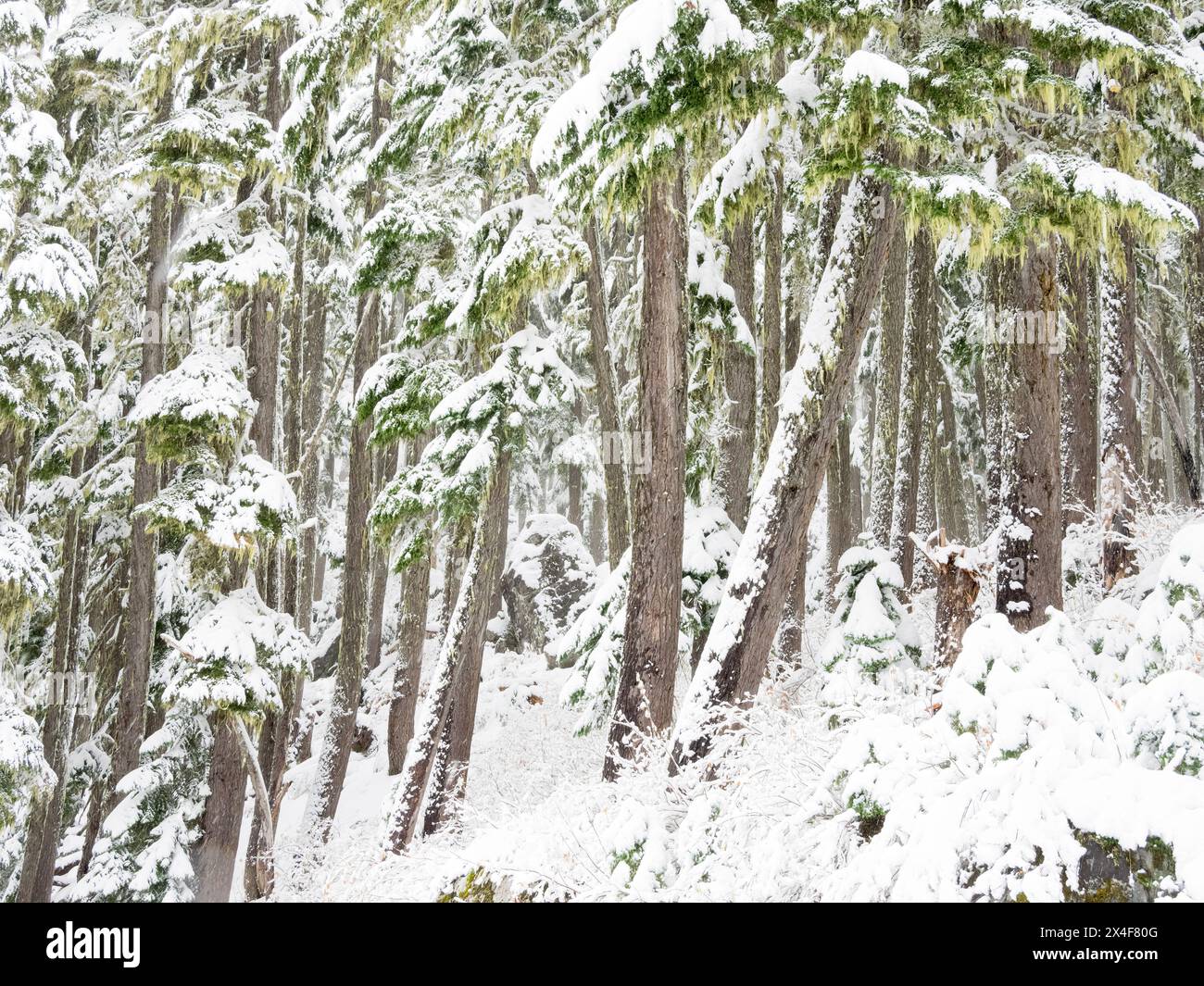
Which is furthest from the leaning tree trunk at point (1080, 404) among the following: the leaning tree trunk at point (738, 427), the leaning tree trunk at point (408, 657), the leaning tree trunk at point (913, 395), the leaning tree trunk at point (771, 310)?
the leaning tree trunk at point (408, 657)

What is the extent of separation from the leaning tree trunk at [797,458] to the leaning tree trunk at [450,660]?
4.80 m

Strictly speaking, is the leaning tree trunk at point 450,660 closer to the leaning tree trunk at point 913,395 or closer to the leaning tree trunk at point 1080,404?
the leaning tree trunk at point 913,395

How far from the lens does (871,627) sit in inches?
360

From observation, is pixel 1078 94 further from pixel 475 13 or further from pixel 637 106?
pixel 475 13

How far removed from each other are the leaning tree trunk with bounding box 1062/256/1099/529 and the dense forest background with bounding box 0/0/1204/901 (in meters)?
0.10

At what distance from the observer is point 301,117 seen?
11680 millimetres

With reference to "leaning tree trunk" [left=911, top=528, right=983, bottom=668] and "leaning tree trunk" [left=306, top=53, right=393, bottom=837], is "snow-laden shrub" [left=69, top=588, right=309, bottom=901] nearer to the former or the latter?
"leaning tree trunk" [left=306, top=53, right=393, bottom=837]

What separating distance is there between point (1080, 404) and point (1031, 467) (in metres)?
5.48

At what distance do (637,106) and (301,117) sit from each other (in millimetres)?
6566

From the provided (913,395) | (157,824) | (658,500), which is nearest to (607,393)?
(658,500)

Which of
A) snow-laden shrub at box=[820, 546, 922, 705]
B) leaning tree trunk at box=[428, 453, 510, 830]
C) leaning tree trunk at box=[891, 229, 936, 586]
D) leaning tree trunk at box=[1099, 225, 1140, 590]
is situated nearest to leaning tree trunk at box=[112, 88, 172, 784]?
leaning tree trunk at box=[428, 453, 510, 830]

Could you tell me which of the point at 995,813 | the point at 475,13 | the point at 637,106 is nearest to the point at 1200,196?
the point at 637,106

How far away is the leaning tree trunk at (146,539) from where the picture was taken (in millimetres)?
12820
